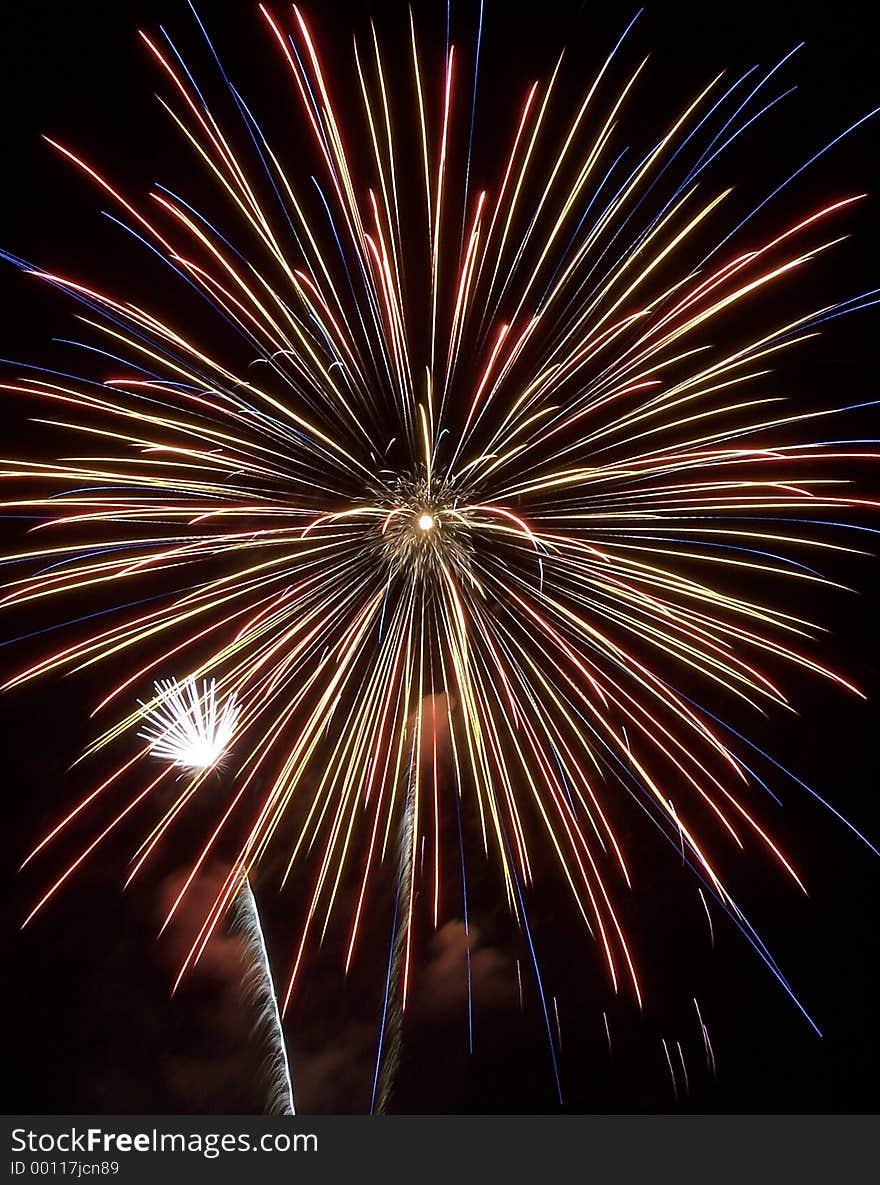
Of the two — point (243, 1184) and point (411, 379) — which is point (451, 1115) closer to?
point (243, 1184)

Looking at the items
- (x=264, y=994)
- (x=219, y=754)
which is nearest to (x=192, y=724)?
(x=219, y=754)

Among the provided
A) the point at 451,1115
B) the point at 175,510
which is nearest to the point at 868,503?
the point at 175,510

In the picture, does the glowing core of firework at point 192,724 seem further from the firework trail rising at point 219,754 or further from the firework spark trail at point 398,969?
the firework spark trail at point 398,969

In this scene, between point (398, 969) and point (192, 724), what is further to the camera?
point (398, 969)

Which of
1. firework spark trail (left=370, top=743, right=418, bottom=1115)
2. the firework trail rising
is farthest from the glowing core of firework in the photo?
firework spark trail (left=370, top=743, right=418, bottom=1115)

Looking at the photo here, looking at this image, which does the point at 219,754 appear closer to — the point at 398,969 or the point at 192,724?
the point at 192,724

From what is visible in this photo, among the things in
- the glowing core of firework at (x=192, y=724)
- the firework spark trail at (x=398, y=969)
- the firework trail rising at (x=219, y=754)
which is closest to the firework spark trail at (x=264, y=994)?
the firework trail rising at (x=219, y=754)

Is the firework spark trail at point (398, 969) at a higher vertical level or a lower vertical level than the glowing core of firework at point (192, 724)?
lower
